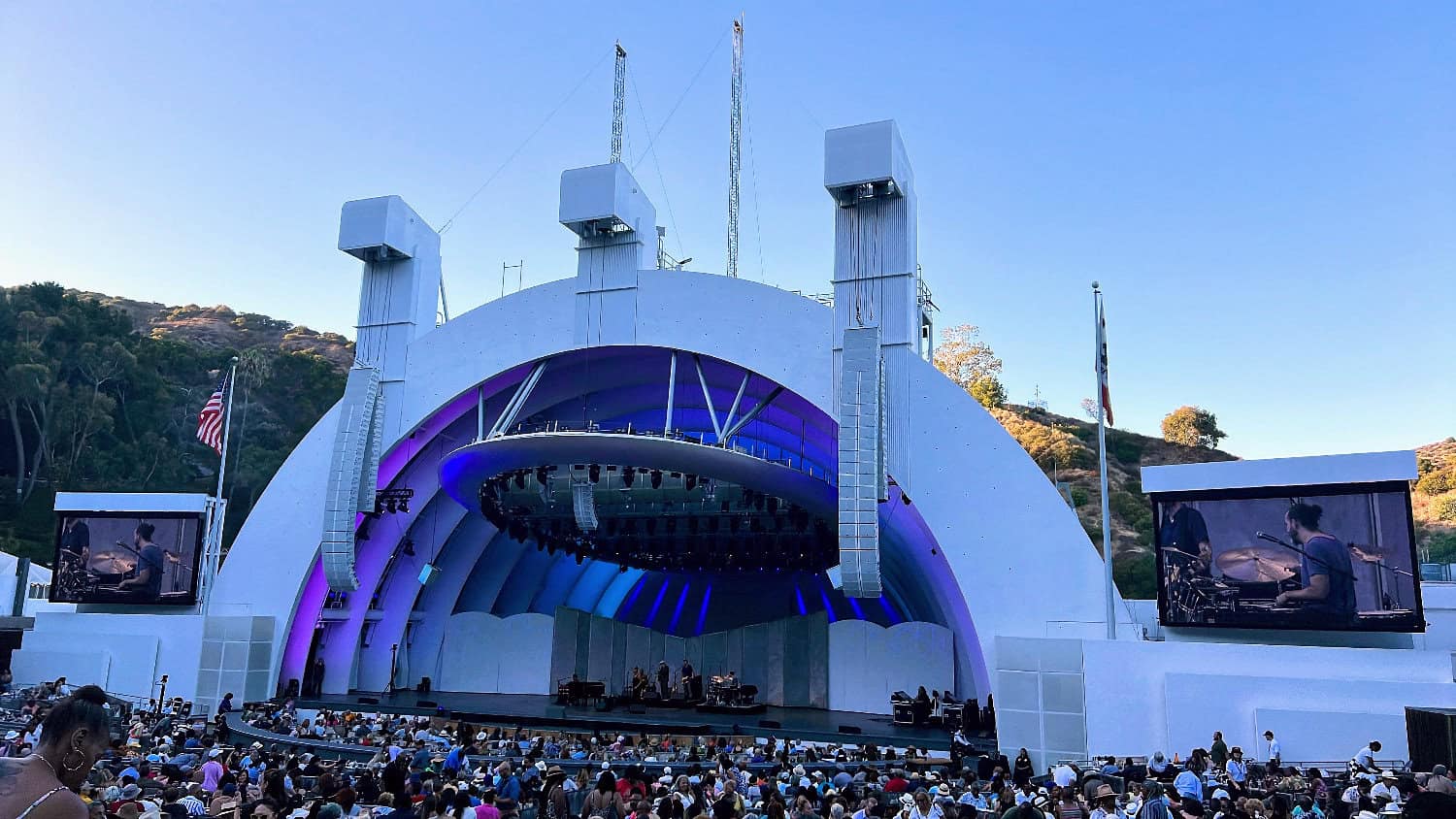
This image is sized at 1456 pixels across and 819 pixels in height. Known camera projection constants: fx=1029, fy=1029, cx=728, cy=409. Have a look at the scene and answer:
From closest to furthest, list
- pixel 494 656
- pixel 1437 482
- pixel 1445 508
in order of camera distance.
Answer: pixel 494 656 → pixel 1445 508 → pixel 1437 482

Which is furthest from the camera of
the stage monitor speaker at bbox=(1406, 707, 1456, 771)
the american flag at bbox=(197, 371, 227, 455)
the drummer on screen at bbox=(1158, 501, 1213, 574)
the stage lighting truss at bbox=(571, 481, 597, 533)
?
the american flag at bbox=(197, 371, 227, 455)

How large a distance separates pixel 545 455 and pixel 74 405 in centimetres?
4559

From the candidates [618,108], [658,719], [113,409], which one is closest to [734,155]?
[618,108]

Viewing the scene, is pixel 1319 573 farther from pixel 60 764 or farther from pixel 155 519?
pixel 155 519

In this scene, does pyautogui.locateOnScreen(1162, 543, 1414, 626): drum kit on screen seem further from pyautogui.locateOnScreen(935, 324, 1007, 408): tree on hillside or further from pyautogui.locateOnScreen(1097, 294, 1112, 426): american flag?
pyautogui.locateOnScreen(935, 324, 1007, 408): tree on hillside

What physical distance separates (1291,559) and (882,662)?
1379 centimetres

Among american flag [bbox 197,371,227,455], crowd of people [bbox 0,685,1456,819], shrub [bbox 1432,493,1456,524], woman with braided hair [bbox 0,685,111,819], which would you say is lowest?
crowd of people [bbox 0,685,1456,819]

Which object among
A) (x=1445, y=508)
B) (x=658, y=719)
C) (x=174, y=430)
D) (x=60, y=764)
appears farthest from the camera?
(x=174, y=430)

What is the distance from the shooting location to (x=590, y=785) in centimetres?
1299

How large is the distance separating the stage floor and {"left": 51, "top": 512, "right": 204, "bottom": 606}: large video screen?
590 centimetres

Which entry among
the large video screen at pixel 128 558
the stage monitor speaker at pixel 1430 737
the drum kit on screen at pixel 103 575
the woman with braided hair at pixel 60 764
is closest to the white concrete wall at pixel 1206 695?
the stage monitor speaker at pixel 1430 737

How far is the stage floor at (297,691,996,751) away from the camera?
26797mm

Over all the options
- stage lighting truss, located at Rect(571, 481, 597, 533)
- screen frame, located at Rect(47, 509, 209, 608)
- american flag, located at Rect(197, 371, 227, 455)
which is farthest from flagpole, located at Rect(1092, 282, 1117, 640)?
screen frame, located at Rect(47, 509, 209, 608)

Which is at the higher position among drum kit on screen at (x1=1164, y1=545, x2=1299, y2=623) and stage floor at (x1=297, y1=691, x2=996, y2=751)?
drum kit on screen at (x1=1164, y1=545, x2=1299, y2=623)
